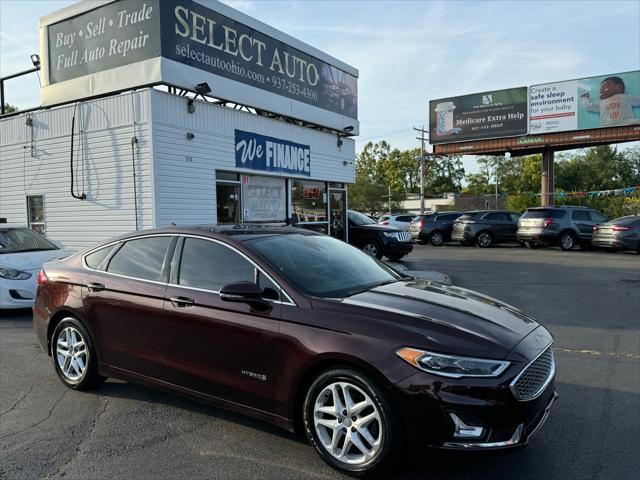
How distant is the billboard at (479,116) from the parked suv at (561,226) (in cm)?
1396

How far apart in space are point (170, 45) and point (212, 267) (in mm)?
8575

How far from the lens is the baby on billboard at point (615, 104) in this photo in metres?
29.8

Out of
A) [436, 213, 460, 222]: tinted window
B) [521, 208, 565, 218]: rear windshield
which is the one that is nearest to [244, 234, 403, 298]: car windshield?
[521, 208, 565, 218]: rear windshield

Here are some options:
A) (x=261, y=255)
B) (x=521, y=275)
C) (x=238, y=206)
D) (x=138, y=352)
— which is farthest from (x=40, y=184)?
(x=521, y=275)

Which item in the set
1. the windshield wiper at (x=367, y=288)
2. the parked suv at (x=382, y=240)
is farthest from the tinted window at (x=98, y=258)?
the parked suv at (x=382, y=240)

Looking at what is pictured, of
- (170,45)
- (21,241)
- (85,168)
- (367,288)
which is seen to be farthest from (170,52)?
(367,288)

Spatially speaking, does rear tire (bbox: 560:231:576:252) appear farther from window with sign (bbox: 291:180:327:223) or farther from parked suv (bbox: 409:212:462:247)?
window with sign (bbox: 291:180:327:223)

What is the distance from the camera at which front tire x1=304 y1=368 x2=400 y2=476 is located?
305 cm

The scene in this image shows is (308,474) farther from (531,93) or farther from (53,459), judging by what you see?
(531,93)

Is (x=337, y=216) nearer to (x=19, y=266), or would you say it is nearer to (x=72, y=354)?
(x=19, y=266)

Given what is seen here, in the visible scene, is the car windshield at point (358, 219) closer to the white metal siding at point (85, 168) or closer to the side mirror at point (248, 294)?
the white metal siding at point (85, 168)

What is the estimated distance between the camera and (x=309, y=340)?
10.8 ft

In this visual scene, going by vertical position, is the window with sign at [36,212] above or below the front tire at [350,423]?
above

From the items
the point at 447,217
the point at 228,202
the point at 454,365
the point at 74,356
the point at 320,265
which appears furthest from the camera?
the point at 447,217
